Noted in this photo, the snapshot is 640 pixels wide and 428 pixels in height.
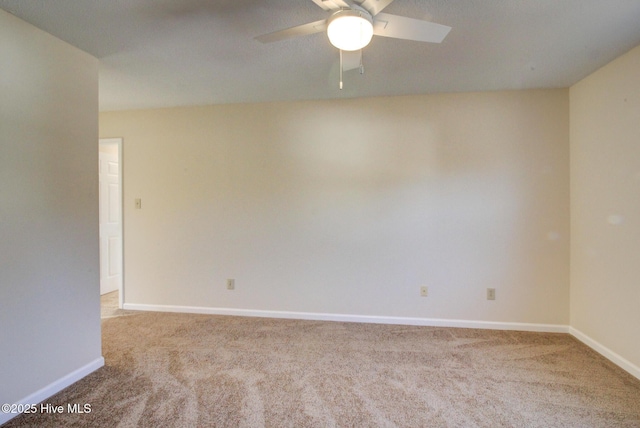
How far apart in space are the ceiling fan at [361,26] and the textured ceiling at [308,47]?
31 centimetres

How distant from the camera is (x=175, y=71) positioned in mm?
2662

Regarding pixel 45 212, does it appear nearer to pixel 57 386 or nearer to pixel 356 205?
pixel 57 386

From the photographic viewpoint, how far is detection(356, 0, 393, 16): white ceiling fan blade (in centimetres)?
141

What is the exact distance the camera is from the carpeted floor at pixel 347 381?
72.3 inches

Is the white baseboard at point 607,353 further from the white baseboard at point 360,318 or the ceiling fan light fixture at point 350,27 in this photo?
the ceiling fan light fixture at point 350,27

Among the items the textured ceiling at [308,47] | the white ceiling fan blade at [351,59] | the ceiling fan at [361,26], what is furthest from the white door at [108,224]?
the ceiling fan at [361,26]

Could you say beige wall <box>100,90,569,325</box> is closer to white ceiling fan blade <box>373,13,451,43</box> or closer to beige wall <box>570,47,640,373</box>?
beige wall <box>570,47,640,373</box>

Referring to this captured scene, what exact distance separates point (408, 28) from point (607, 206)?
2201mm

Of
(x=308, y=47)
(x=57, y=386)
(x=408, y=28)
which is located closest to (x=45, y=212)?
(x=57, y=386)

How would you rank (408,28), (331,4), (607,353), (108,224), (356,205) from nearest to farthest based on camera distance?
(331,4) < (408,28) < (607,353) < (356,205) < (108,224)

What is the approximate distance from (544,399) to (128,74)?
377 cm

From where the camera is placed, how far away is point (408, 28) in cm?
156

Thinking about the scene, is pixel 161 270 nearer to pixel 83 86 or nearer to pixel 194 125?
pixel 194 125

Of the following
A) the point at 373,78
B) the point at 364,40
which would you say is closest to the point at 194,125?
the point at 373,78
